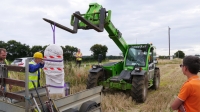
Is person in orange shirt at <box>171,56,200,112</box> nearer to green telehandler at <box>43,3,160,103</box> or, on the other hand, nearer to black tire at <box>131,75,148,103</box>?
green telehandler at <box>43,3,160,103</box>

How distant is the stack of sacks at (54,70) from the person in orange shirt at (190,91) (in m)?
2.17

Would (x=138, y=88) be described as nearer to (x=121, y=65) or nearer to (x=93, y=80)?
(x=93, y=80)

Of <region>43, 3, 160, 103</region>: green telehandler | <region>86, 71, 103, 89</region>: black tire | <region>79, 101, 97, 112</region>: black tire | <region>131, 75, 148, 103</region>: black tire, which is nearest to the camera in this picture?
<region>79, 101, 97, 112</region>: black tire

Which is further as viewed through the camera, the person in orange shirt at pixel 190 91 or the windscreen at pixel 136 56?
the windscreen at pixel 136 56

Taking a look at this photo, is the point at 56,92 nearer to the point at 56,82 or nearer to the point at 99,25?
the point at 56,82

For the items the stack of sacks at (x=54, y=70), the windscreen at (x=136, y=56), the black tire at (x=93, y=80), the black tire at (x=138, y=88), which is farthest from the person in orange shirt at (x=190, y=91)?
the windscreen at (x=136, y=56)

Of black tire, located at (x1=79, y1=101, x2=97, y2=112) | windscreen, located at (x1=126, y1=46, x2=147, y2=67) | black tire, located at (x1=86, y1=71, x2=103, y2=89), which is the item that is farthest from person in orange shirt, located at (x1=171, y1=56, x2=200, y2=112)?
windscreen, located at (x1=126, y1=46, x2=147, y2=67)

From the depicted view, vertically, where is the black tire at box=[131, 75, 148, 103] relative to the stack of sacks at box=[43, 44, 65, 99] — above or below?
below

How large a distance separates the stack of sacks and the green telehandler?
5.40 feet

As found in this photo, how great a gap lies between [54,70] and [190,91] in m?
2.38

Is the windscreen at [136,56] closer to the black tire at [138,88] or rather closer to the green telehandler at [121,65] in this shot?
the green telehandler at [121,65]

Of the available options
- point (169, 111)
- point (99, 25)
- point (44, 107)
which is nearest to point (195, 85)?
point (44, 107)

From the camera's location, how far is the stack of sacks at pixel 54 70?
12.8 ft

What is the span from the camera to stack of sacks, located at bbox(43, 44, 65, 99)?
3.90 meters
